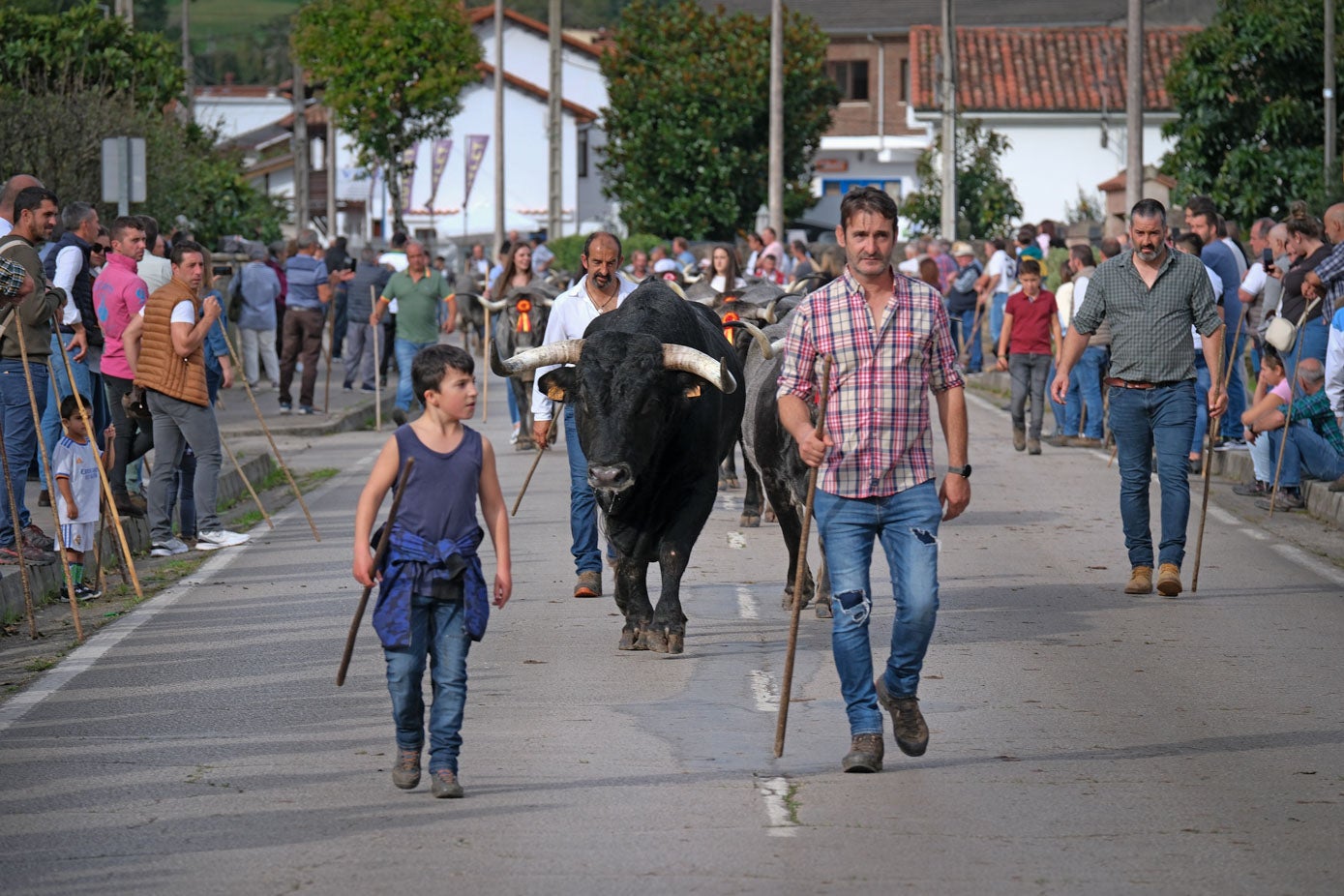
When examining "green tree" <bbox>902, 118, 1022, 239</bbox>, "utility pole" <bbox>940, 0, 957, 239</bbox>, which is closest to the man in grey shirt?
"utility pole" <bbox>940, 0, 957, 239</bbox>

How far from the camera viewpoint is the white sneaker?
548 inches

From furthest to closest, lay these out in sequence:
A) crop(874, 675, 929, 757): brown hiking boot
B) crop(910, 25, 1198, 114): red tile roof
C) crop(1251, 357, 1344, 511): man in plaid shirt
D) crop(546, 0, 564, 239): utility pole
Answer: crop(910, 25, 1198, 114): red tile roof
crop(546, 0, 564, 239): utility pole
crop(1251, 357, 1344, 511): man in plaid shirt
crop(874, 675, 929, 757): brown hiking boot

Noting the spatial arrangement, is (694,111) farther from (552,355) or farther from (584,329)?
(552,355)

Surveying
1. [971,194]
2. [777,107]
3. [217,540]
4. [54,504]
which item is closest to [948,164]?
[777,107]

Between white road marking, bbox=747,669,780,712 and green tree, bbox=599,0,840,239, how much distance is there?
4400cm

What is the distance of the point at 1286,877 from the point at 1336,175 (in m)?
22.5

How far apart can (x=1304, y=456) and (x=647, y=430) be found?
789cm

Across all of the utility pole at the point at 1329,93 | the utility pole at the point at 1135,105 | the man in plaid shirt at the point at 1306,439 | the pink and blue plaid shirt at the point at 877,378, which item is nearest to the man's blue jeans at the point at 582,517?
the pink and blue plaid shirt at the point at 877,378

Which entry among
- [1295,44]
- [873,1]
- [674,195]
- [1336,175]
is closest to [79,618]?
[1336,175]

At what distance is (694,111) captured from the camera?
52.3m

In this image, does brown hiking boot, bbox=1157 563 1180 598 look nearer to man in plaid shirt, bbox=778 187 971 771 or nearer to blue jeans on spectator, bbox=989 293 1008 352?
man in plaid shirt, bbox=778 187 971 771

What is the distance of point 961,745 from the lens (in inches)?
313

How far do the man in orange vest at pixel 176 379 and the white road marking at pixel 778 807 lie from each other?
6.76 meters

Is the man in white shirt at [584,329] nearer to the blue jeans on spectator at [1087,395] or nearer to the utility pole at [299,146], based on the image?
the blue jeans on spectator at [1087,395]
